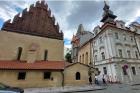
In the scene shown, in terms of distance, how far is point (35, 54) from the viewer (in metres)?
20.5

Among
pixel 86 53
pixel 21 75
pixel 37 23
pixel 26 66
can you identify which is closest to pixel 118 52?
pixel 86 53

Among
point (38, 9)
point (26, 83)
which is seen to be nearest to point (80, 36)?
point (38, 9)

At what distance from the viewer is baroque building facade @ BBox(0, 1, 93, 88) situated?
17.2 meters

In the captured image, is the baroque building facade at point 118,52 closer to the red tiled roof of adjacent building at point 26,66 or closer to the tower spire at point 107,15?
the tower spire at point 107,15

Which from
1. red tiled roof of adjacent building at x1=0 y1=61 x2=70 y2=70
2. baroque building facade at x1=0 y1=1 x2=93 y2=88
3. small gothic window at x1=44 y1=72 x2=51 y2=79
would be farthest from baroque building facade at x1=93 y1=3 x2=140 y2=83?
small gothic window at x1=44 y1=72 x2=51 y2=79

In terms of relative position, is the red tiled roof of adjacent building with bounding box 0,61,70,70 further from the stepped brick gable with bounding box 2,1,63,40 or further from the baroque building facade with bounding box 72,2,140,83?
the baroque building facade with bounding box 72,2,140,83

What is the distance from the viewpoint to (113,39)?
26.6 meters

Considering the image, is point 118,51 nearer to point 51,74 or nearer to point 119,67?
point 119,67

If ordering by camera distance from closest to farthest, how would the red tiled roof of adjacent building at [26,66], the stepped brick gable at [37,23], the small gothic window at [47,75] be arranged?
the red tiled roof of adjacent building at [26,66] → the small gothic window at [47,75] → the stepped brick gable at [37,23]

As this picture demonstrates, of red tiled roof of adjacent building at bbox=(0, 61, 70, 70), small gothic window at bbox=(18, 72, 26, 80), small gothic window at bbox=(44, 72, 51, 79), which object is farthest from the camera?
small gothic window at bbox=(44, 72, 51, 79)

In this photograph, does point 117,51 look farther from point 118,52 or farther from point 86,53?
point 86,53

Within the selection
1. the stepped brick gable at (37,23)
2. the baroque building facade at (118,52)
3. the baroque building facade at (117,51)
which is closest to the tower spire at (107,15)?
the baroque building facade at (117,51)

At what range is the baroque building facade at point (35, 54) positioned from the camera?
1723cm

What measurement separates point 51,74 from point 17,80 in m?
5.01
